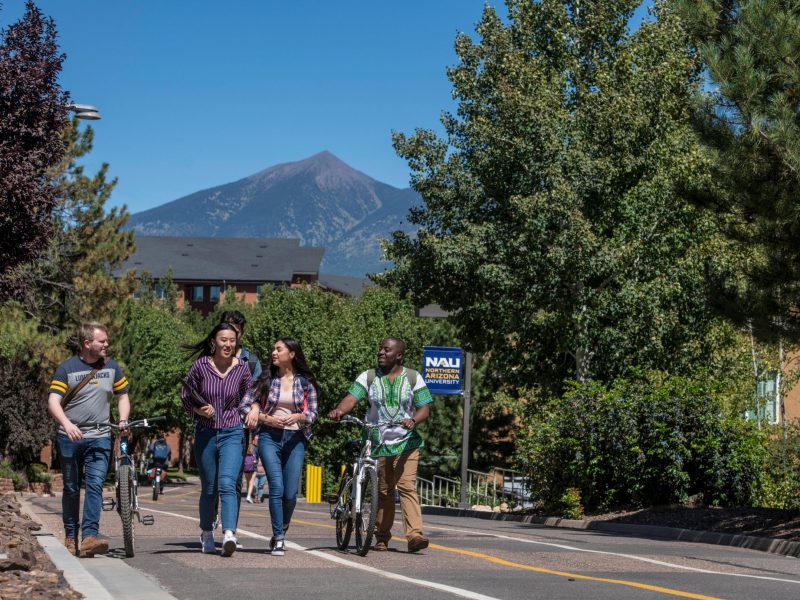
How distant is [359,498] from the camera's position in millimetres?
10633

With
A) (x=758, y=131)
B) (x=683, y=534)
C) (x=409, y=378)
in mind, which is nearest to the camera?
(x=409, y=378)

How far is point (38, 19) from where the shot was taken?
1812 cm

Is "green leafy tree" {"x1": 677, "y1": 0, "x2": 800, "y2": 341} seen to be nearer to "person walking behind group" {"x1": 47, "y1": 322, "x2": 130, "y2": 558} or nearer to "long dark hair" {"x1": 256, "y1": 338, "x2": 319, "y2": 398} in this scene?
"long dark hair" {"x1": 256, "y1": 338, "x2": 319, "y2": 398}

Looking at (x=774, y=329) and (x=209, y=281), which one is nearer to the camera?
(x=774, y=329)

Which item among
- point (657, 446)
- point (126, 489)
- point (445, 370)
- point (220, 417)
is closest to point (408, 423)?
point (220, 417)

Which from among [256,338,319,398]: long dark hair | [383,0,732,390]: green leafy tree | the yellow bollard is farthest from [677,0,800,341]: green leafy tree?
the yellow bollard

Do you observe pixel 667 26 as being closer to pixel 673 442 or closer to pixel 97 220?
pixel 673 442

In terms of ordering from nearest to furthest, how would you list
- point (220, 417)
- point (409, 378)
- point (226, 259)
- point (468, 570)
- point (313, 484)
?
1. point (468, 570)
2. point (220, 417)
3. point (409, 378)
4. point (313, 484)
5. point (226, 259)

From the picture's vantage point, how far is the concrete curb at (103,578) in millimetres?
7434

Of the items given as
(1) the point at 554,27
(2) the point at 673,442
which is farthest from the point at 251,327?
(2) the point at 673,442

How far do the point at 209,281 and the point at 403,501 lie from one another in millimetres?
125183

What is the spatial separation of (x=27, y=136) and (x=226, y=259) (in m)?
123

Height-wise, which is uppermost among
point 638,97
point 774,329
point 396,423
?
point 638,97

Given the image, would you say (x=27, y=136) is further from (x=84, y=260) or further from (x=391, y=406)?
(x=84, y=260)
